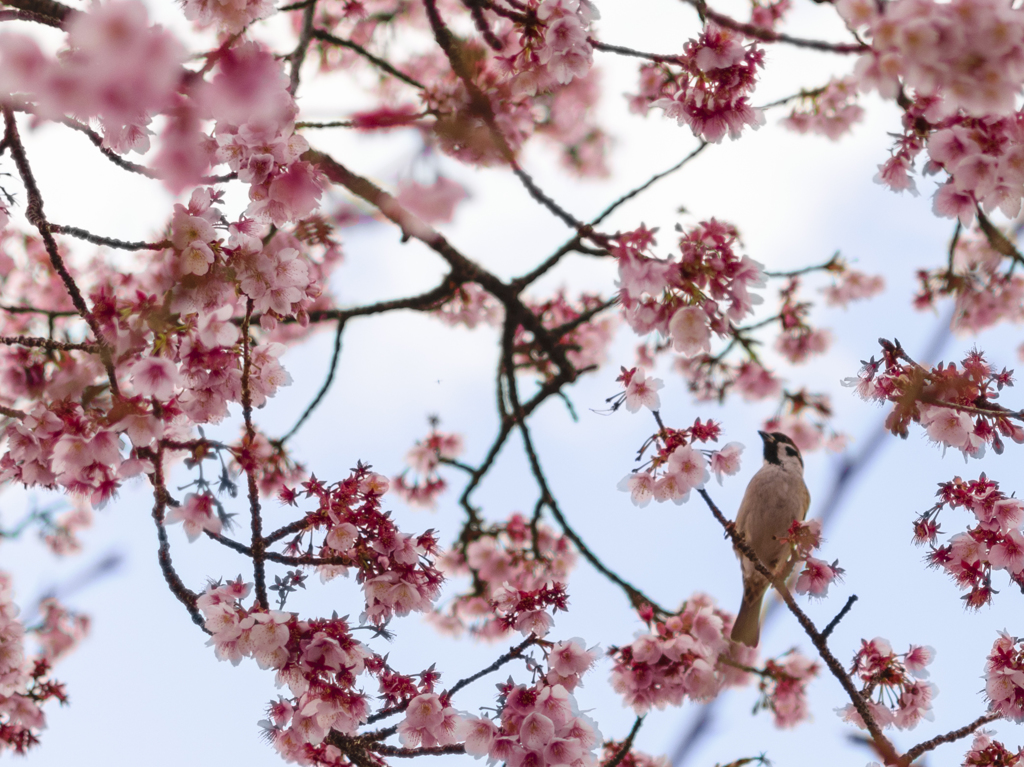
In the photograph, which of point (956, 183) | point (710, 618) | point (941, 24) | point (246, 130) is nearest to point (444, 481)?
point (710, 618)

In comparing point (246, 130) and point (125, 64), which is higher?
point (246, 130)

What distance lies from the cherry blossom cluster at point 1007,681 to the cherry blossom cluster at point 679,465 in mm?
1352

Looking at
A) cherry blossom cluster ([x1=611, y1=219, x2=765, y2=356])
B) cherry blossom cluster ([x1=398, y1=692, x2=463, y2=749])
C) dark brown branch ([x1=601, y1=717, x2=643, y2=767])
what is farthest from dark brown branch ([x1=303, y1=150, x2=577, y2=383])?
dark brown branch ([x1=601, y1=717, x2=643, y2=767])

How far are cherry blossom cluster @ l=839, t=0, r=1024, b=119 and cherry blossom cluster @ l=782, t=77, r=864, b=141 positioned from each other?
4.88 meters

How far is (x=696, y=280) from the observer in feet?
7.87

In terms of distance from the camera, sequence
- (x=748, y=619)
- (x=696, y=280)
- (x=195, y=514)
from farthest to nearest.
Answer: (x=748, y=619)
(x=195, y=514)
(x=696, y=280)

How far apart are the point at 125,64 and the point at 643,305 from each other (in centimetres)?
153

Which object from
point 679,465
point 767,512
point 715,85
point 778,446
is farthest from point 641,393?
point 778,446

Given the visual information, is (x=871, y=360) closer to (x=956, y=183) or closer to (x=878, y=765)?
(x=956, y=183)

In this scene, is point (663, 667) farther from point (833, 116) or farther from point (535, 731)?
point (833, 116)

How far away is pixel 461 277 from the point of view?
5.21m

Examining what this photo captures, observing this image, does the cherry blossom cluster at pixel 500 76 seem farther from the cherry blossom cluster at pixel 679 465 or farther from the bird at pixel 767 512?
the bird at pixel 767 512

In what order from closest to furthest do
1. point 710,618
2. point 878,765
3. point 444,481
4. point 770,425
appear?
point 878,765, point 710,618, point 444,481, point 770,425

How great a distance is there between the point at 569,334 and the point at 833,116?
3099mm
